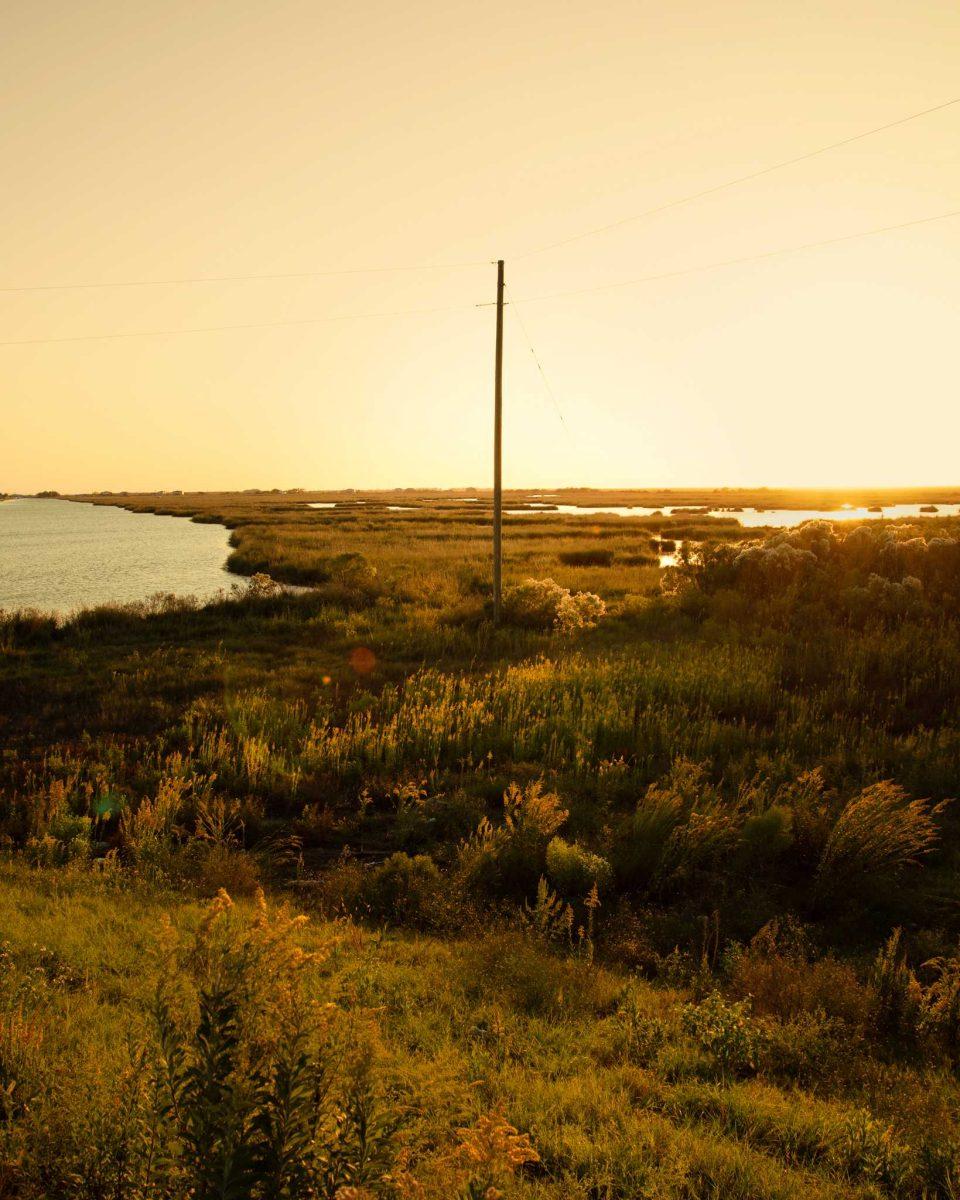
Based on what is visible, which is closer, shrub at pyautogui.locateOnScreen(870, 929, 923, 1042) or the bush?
shrub at pyautogui.locateOnScreen(870, 929, 923, 1042)

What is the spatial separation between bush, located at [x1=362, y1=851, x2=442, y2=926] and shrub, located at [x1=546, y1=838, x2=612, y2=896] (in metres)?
1.21

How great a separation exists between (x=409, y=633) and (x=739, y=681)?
35.1ft

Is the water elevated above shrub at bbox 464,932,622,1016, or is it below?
above

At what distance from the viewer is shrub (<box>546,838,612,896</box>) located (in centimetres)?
783

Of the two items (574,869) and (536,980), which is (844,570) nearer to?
(574,869)

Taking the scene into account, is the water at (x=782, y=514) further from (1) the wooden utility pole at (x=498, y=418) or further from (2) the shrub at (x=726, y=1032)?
(2) the shrub at (x=726, y=1032)

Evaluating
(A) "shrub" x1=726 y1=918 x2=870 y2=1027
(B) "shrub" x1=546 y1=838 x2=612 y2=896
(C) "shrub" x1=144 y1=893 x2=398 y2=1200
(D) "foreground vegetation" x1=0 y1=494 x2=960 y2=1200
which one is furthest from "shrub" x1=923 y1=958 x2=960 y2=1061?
(C) "shrub" x1=144 y1=893 x2=398 y2=1200

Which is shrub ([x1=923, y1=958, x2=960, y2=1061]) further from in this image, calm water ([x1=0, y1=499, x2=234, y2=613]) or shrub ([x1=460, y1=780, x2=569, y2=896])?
calm water ([x1=0, y1=499, x2=234, y2=613])

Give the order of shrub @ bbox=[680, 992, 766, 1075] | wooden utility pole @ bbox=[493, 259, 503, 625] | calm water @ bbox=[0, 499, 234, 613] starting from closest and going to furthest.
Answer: shrub @ bbox=[680, 992, 766, 1075] → wooden utility pole @ bbox=[493, 259, 503, 625] → calm water @ bbox=[0, 499, 234, 613]

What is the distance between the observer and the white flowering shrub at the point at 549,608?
23.2 m

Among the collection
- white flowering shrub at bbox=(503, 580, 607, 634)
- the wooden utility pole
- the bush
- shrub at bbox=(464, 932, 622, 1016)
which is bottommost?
the bush

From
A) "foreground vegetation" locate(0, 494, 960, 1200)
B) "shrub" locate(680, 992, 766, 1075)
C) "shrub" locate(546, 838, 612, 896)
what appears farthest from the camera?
"shrub" locate(546, 838, 612, 896)

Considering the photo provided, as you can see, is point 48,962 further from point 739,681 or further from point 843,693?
point 843,693

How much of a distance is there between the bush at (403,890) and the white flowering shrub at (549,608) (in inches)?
595
